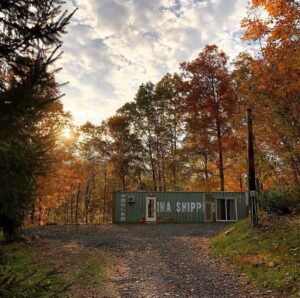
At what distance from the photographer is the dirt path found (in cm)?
745

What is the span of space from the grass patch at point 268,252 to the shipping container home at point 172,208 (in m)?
11.5

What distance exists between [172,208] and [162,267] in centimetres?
1584

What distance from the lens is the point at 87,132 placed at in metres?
39.1

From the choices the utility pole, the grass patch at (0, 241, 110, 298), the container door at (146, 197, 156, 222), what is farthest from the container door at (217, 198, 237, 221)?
the grass patch at (0, 241, 110, 298)

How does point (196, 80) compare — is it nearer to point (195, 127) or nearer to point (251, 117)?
point (195, 127)

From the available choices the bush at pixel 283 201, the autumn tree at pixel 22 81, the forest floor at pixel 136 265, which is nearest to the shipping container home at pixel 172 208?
the forest floor at pixel 136 265

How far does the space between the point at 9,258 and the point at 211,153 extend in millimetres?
23321

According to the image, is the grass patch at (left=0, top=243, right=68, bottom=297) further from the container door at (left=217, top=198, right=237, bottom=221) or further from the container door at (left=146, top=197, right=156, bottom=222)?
the container door at (left=217, top=198, right=237, bottom=221)

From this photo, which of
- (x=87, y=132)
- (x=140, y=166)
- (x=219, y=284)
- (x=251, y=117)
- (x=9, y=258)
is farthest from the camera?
(x=87, y=132)

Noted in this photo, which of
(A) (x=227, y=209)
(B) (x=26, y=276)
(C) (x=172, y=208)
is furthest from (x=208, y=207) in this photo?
(B) (x=26, y=276)

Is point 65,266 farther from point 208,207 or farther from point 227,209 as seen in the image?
point 227,209

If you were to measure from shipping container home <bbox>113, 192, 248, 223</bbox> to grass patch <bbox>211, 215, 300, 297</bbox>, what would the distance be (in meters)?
11.5

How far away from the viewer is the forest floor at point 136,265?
7.54 m

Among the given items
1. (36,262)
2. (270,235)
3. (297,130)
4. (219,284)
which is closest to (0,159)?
(219,284)
